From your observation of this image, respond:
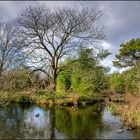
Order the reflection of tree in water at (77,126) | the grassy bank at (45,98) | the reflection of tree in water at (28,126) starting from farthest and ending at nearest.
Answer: the grassy bank at (45,98) → the reflection of tree in water at (77,126) → the reflection of tree in water at (28,126)

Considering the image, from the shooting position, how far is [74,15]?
31000 millimetres

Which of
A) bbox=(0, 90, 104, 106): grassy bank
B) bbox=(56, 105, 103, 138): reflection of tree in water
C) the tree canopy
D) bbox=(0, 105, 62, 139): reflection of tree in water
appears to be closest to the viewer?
bbox=(0, 105, 62, 139): reflection of tree in water

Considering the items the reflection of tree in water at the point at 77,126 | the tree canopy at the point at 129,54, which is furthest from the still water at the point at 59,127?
the tree canopy at the point at 129,54

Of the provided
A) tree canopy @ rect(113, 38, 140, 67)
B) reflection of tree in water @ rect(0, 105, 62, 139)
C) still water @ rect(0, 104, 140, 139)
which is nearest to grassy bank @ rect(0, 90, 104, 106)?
reflection of tree in water @ rect(0, 105, 62, 139)

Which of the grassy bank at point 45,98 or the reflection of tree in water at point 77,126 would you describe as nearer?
the reflection of tree in water at point 77,126

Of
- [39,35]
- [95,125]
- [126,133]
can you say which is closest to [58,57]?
[39,35]

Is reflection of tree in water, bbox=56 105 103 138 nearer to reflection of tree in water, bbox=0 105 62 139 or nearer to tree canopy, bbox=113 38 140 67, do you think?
reflection of tree in water, bbox=0 105 62 139

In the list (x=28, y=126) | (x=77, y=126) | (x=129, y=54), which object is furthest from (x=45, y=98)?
(x=129, y=54)

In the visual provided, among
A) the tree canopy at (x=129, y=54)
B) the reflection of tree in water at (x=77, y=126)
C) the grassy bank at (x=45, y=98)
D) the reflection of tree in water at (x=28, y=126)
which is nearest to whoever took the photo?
the reflection of tree in water at (x=28, y=126)

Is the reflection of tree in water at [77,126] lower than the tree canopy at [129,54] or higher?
lower

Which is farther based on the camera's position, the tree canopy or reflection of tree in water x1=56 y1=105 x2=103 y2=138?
the tree canopy

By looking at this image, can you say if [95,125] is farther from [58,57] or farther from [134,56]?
Result: [134,56]

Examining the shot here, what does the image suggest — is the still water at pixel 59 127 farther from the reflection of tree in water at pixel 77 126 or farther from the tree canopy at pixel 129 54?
the tree canopy at pixel 129 54

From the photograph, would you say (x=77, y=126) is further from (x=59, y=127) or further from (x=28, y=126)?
(x=28, y=126)
